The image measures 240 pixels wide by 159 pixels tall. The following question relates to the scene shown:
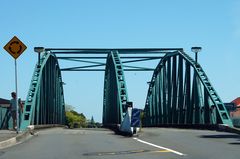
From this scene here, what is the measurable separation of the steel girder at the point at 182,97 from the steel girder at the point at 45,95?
33.3ft

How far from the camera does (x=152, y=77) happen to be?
211 feet

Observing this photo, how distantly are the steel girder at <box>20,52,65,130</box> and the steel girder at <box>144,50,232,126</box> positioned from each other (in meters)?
10.1

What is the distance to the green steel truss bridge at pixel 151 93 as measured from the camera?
40.5 metres

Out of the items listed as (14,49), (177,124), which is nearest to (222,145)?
(14,49)

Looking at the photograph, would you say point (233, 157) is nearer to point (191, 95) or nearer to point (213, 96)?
point (213, 96)

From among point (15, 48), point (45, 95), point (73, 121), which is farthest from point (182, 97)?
point (73, 121)

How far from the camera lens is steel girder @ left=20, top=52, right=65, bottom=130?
37812 millimetres

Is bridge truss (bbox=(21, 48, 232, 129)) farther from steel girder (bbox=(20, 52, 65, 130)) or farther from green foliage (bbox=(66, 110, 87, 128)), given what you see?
green foliage (bbox=(66, 110, 87, 128))

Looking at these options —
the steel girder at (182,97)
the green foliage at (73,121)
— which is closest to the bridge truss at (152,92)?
Answer: the steel girder at (182,97)

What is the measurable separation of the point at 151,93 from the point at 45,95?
1900 centimetres

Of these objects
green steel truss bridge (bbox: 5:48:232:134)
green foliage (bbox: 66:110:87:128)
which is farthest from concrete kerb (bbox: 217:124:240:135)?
green foliage (bbox: 66:110:87:128)

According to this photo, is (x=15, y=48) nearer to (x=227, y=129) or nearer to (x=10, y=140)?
(x=10, y=140)

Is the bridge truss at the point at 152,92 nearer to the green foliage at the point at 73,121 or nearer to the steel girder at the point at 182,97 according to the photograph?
the steel girder at the point at 182,97

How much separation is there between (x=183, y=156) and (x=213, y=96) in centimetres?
2519
